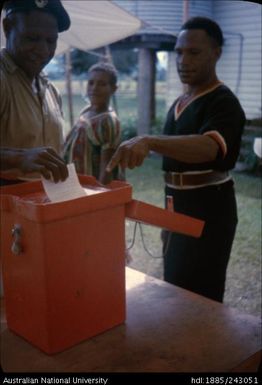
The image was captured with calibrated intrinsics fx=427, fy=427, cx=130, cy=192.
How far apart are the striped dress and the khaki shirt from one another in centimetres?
117

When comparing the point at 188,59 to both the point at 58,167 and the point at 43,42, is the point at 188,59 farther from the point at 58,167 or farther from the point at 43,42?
the point at 58,167

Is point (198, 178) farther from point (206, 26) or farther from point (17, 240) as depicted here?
point (17, 240)

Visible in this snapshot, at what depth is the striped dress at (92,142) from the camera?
2.77m

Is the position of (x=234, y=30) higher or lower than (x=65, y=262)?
higher

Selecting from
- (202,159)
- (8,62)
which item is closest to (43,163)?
(8,62)

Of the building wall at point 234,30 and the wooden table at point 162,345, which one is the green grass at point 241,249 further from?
the building wall at point 234,30

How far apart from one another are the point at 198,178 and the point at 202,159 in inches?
8.9

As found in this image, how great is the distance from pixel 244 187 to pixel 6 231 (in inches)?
218

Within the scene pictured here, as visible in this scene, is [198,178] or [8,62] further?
[198,178]

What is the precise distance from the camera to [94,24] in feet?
15.1

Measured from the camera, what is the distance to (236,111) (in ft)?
5.45

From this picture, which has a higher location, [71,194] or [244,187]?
[71,194]

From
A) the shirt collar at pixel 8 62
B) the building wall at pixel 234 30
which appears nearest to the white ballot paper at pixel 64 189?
the shirt collar at pixel 8 62

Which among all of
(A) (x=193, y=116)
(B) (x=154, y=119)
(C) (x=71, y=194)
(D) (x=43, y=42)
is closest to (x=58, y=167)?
(C) (x=71, y=194)
